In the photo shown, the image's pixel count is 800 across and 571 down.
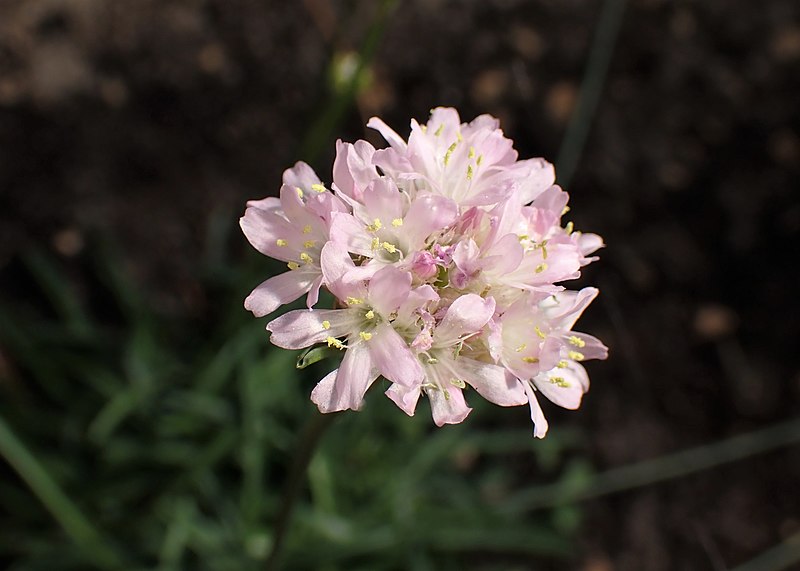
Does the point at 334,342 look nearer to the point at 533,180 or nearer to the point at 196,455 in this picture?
the point at 533,180

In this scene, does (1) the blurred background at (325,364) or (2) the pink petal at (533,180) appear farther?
(1) the blurred background at (325,364)

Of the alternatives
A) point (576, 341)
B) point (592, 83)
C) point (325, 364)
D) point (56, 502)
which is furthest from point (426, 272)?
point (592, 83)

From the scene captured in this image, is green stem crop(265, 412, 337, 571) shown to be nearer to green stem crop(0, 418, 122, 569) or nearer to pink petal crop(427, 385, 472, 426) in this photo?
pink petal crop(427, 385, 472, 426)

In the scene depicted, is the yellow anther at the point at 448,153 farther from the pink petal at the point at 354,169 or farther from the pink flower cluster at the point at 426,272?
the pink petal at the point at 354,169

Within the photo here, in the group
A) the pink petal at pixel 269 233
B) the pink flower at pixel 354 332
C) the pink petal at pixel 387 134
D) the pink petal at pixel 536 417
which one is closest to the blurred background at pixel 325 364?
the pink petal at pixel 387 134

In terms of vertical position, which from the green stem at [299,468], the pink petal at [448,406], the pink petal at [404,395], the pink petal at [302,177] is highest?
the pink petal at [302,177]

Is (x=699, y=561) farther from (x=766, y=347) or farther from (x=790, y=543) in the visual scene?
(x=766, y=347)

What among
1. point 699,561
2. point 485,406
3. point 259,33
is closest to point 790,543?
point 699,561

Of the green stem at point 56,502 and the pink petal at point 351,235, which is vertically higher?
the pink petal at point 351,235
